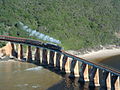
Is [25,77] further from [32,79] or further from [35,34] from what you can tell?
[35,34]

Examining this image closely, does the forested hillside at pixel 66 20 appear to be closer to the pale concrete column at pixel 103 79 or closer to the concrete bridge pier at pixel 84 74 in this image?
the concrete bridge pier at pixel 84 74

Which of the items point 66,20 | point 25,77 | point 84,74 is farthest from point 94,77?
point 66,20

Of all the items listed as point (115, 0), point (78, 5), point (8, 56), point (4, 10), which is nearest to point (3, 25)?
point (4, 10)

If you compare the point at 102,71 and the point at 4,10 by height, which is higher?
the point at 4,10

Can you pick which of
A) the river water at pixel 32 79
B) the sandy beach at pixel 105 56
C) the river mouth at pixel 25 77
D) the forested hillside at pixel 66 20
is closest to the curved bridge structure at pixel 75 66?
the river water at pixel 32 79

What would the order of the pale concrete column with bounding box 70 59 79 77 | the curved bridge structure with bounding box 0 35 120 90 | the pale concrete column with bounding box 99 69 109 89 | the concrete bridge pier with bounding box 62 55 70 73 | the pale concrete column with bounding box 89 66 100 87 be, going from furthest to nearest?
the concrete bridge pier with bounding box 62 55 70 73 < the pale concrete column with bounding box 70 59 79 77 < the pale concrete column with bounding box 89 66 100 87 < the pale concrete column with bounding box 99 69 109 89 < the curved bridge structure with bounding box 0 35 120 90

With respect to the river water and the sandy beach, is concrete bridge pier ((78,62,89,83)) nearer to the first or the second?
the river water

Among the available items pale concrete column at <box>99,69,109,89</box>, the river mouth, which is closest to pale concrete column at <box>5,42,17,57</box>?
the river mouth

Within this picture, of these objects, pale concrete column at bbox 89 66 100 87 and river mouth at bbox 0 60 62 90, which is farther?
pale concrete column at bbox 89 66 100 87

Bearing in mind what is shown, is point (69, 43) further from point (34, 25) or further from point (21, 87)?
point (21, 87)
